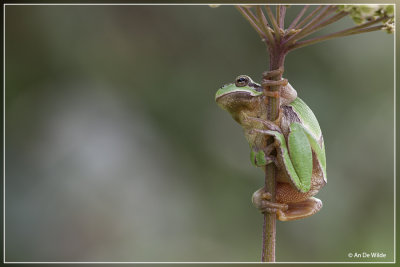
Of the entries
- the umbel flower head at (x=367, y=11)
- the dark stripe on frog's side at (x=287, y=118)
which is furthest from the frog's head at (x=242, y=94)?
the umbel flower head at (x=367, y=11)

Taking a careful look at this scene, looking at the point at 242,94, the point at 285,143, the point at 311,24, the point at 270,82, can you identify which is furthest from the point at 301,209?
the point at 311,24

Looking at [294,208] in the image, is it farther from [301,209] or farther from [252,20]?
[252,20]

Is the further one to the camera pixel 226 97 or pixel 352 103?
pixel 352 103

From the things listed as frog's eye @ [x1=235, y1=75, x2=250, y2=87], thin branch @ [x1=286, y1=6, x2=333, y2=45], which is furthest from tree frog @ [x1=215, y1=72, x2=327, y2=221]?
thin branch @ [x1=286, y1=6, x2=333, y2=45]

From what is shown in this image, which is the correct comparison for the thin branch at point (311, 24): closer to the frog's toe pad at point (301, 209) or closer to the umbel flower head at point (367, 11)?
the umbel flower head at point (367, 11)

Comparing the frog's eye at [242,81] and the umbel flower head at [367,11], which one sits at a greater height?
the umbel flower head at [367,11]

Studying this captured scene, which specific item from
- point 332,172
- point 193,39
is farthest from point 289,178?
point 193,39

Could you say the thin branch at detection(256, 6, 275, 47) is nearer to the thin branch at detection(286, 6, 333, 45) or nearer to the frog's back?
the thin branch at detection(286, 6, 333, 45)

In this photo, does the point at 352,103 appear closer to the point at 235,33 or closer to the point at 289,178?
the point at 235,33
